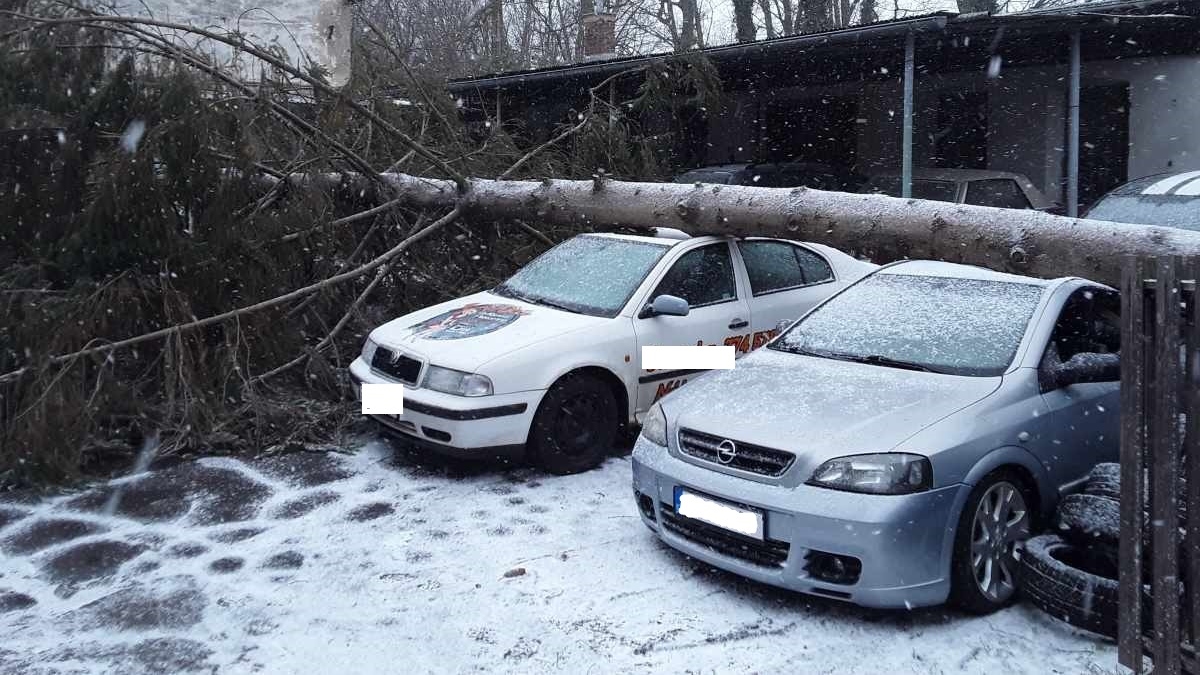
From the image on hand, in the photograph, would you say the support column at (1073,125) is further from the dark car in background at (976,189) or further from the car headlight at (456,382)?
the car headlight at (456,382)

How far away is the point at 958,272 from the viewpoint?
5.28 metres

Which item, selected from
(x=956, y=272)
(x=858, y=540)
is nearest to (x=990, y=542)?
(x=858, y=540)

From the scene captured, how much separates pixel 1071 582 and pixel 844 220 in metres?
2.92

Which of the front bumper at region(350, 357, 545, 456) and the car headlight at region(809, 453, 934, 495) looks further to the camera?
the front bumper at region(350, 357, 545, 456)

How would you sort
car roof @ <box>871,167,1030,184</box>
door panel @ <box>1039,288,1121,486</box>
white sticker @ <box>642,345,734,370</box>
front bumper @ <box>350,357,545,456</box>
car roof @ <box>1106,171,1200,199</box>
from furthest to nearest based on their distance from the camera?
car roof @ <box>871,167,1030,184</box> < car roof @ <box>1106,171,1200,199</box> < white sticker @ <box>642,345,734,370</box> < front bumper @ <box>350,357,545,456</box> < door panel @ <box>1039,288,1121,486</box>

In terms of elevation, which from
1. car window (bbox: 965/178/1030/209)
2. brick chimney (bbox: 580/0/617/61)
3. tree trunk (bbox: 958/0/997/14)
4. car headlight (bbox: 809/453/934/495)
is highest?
tree trunk (bbox: 958/0/997/14)

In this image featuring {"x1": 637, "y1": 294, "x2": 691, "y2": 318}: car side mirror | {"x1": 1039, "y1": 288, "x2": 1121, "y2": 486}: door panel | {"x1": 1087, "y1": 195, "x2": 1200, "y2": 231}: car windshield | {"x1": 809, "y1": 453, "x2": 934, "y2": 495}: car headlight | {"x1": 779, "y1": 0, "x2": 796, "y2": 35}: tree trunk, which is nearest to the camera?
{"x1": 809, "y1": 453, "x2": 934, "y2": 495}: car headlight

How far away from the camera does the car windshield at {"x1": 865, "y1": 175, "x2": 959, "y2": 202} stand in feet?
37.9

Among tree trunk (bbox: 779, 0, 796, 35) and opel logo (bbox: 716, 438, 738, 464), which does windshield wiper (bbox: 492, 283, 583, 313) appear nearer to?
opel logo (bbox: 716, 438, 738, 464)

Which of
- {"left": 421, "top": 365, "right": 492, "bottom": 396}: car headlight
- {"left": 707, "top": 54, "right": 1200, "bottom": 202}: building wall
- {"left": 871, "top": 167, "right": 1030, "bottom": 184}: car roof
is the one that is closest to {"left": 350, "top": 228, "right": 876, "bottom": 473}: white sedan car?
{"left": 421, "top": 365, "right": 492, "bottom": 396}: car headlight

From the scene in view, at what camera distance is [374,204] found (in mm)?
8336

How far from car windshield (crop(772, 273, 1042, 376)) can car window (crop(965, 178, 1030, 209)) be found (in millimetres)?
6848

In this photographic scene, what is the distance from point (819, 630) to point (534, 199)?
4714 mm

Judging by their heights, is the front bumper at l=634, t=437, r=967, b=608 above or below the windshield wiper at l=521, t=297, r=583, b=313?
below
